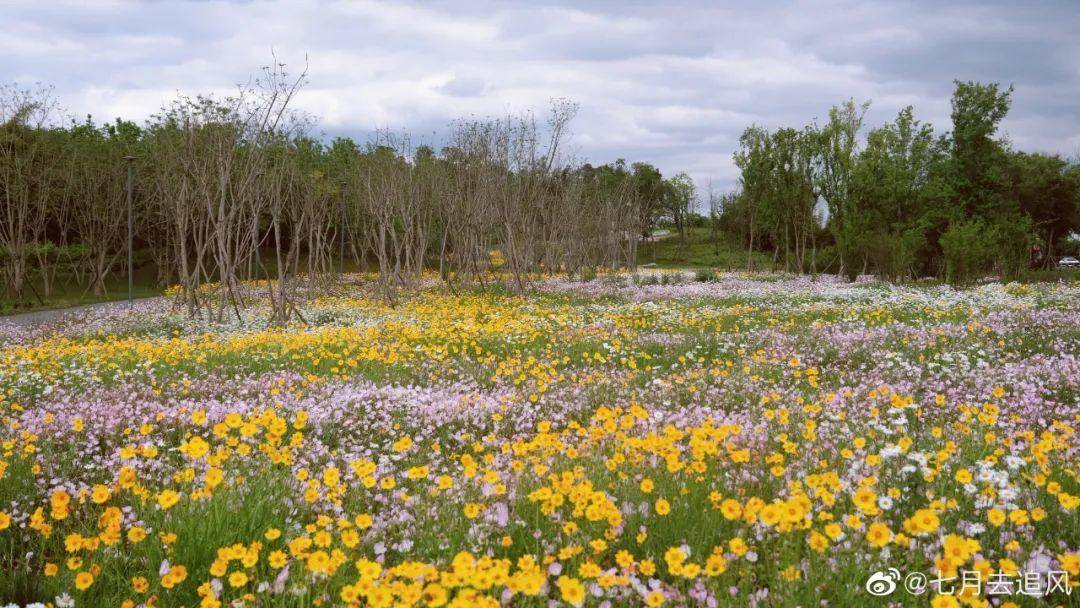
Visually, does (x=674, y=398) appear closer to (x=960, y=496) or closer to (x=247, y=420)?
(x=960, y=496)

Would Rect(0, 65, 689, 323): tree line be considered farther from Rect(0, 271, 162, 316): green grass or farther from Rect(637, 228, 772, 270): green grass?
Rect(637, 228, 772, 270): green grass

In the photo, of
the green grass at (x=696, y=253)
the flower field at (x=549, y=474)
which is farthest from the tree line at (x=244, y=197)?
the green grass at (x=696, y=253)

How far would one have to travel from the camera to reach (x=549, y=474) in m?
4.26

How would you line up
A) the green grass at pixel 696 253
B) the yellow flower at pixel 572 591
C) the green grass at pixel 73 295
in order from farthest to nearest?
1. the green grass at pixel 696 253
2. the green grass at pixel 73 295
3. the yellow flower at pixel 572 591

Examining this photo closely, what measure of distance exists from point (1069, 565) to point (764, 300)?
19424 mm

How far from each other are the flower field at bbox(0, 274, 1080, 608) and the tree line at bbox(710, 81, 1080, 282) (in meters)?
20.7

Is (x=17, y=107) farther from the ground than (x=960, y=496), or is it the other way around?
(x=17, y=107)

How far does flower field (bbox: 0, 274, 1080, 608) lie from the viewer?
9.39ft

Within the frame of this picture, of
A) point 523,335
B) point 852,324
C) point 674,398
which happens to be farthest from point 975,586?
point 852,324

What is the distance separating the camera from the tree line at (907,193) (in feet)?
97.3

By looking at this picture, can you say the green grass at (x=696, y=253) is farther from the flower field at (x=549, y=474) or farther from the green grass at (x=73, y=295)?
the flower field at (x=549, y=474)

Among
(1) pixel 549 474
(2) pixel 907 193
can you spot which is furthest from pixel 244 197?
(2) pixel 907 193

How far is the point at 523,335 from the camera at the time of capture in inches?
485

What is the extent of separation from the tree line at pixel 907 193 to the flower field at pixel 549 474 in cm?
2067
